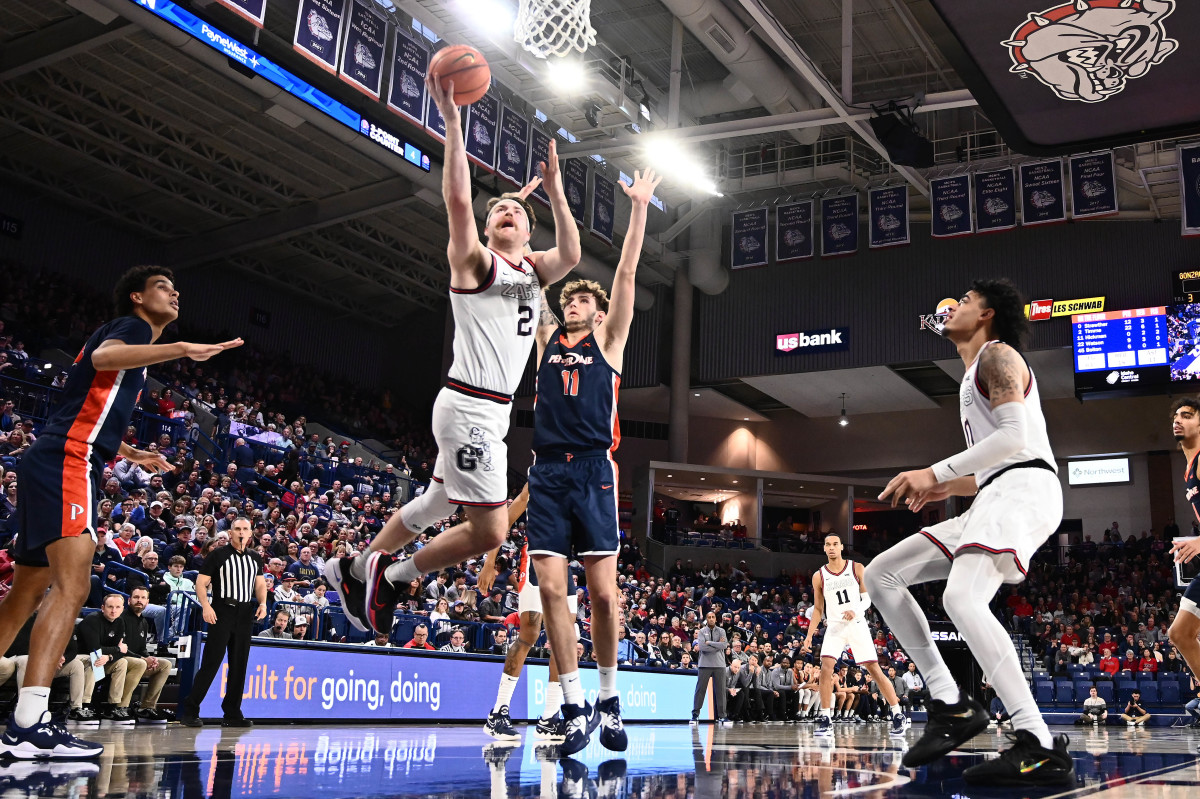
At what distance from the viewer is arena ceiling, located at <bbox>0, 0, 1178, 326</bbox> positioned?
1978 cm

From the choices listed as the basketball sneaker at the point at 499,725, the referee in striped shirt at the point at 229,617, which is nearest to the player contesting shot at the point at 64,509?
the basketball sneaker at the point at 499,725

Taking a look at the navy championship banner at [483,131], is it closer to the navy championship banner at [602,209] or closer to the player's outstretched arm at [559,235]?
the navy championship banner at [602,209]

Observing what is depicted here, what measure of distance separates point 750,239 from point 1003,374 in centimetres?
2074

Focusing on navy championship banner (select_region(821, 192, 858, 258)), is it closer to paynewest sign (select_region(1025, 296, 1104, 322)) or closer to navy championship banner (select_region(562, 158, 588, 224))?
navy championship banner (select_region(562, 158, 588, 224))

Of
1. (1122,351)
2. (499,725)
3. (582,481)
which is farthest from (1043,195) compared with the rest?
(582,481)

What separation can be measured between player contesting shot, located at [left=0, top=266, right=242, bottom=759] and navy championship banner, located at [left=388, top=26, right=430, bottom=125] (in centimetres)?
1337

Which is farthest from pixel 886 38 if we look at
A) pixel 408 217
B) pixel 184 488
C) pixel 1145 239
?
pixel 184 488

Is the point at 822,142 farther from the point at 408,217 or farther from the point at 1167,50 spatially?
the point at 1167,50

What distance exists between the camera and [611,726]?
5012 millimetres

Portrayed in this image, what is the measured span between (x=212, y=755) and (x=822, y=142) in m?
25.5

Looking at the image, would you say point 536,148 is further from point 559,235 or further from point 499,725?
point 559,235

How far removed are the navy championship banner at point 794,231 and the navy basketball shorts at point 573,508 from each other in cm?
2018

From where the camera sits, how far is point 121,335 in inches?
187

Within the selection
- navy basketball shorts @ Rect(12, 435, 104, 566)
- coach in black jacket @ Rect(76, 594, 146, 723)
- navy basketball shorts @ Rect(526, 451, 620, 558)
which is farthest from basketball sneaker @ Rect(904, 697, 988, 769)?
coach in black jacket @ Rect(76, 594, 146, 723)
